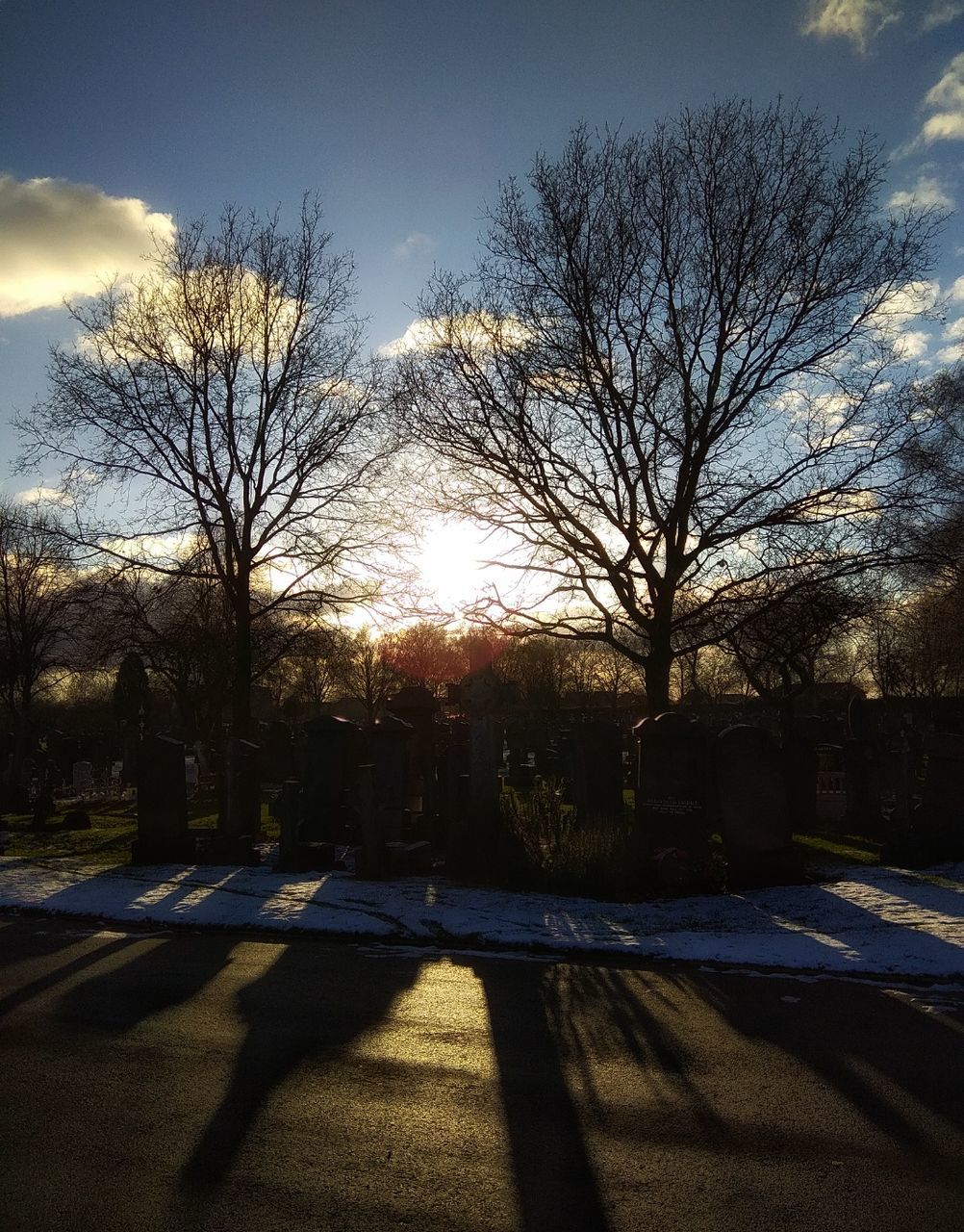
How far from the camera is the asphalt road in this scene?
355 cm

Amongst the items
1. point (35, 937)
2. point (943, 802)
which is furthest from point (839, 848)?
point (35, 937)

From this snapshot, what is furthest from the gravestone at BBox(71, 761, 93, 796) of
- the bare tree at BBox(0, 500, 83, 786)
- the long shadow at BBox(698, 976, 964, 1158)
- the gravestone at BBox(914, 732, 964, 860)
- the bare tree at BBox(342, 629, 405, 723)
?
the long shadow at BBox(698, 976, 964, 1158)

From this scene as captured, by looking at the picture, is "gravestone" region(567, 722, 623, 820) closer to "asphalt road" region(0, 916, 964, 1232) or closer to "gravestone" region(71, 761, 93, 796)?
"asphalt road" region(0, 916, 964, 1232)

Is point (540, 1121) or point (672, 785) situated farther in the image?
point (672, 785)

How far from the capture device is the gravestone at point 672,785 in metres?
11.3

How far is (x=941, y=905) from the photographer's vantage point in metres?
8.98

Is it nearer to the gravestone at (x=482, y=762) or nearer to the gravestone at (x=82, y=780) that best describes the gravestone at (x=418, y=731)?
the gravestone at (x=482, y=762)

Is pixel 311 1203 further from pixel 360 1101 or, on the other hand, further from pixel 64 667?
pixel 64 667

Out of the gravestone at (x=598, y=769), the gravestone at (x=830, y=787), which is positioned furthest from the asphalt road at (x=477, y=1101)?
the gravestone at (x=830, y=787)

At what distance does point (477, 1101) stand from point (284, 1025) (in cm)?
176

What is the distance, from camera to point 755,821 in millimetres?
10641

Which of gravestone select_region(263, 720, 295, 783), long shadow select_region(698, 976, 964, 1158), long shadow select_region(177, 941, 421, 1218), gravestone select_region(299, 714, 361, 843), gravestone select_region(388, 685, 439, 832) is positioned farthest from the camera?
gravestone select_region(263, 720, 295, 783)

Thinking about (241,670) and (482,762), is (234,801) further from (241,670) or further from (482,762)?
(241,670)

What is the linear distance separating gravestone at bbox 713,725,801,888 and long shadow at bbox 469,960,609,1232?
4.54m
